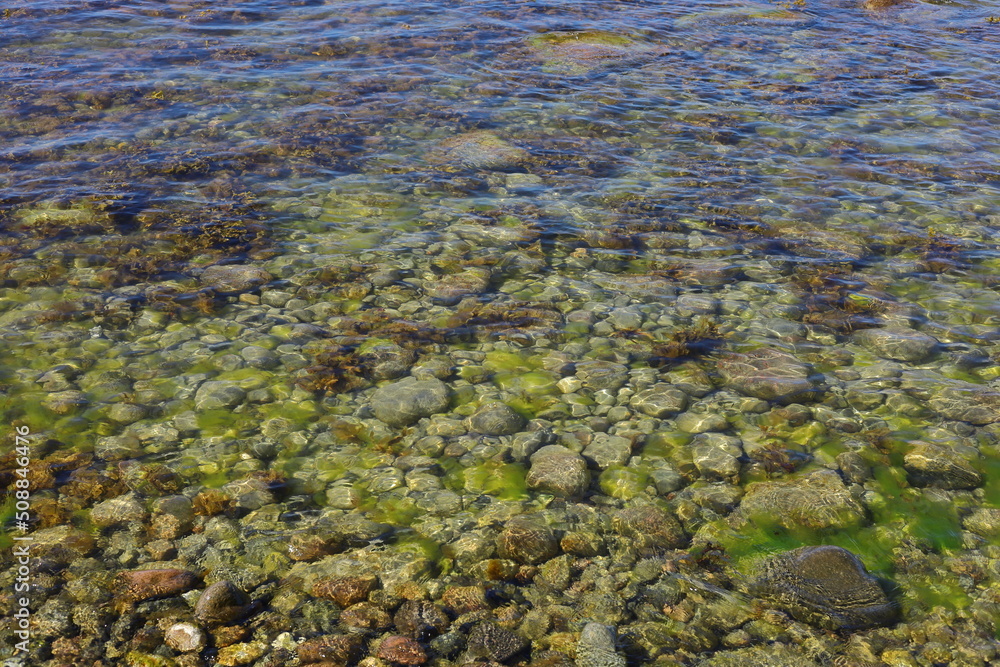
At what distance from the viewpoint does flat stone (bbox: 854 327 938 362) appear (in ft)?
28.7

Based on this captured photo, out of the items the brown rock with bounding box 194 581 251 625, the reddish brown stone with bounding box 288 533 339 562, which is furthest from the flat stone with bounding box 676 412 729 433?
the brown rock with bounding box 194 581 251 625

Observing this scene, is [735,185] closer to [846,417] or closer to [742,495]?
[846,417]

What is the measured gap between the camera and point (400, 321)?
9.27m

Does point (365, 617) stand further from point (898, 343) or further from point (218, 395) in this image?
point (898, 343)

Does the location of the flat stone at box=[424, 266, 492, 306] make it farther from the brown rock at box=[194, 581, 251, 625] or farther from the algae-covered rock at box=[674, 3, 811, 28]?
the algae-covered rock at box=[674, 3, 811, 28]

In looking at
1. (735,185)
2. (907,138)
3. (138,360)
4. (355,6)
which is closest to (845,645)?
(138,360)

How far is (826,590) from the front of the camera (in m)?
5.84

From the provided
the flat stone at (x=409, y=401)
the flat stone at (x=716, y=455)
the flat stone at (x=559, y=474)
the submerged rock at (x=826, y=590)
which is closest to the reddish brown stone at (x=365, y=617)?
the flat stone at (x=559, y=474)

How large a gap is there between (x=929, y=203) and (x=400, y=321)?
871cm

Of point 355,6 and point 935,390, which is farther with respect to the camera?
point 355,6

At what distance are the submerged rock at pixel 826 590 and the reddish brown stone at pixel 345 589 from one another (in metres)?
3.02

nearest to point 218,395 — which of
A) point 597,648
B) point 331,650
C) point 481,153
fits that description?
point 331,650

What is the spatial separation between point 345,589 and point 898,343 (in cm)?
683

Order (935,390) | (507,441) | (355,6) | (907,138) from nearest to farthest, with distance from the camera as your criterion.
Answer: (507,441) → (935,390) → (907,138) → (355,6)
